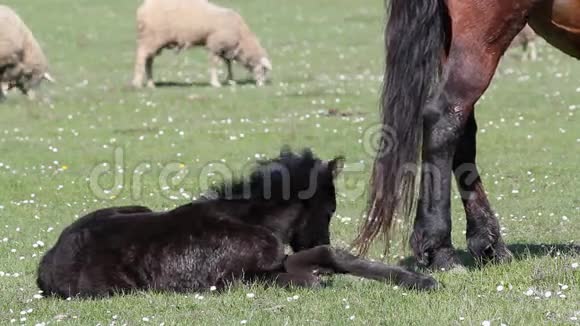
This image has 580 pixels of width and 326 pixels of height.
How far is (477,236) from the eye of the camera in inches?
318

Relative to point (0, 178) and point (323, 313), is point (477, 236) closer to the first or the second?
point (323, 313)

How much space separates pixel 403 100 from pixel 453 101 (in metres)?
0.37

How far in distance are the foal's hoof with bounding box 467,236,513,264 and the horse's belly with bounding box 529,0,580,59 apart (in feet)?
5.07

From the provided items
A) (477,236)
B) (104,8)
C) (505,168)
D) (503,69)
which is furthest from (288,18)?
(477,236)

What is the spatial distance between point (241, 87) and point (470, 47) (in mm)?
18086

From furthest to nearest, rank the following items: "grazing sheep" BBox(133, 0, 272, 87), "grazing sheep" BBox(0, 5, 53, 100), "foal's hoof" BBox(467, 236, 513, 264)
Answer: "grazing sheep" BBox(133, 0, 272, 87), "grazing sheep" BBox(0, 5, 53, 100), "foal's hoof" BBox(467, 236, 513, 264)

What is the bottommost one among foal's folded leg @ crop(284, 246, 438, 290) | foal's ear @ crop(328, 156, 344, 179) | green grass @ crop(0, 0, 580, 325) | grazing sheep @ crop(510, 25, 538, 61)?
green grass @ crop(0, 0, 580, 325)

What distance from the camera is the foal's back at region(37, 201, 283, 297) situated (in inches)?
275

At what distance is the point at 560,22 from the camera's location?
300 inches

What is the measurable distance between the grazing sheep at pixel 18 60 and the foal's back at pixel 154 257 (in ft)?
55.1

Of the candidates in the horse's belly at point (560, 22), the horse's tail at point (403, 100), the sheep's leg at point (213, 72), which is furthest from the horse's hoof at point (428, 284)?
the sheep's leg at point (213, 72)

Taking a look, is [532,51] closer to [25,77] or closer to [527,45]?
[527,45]

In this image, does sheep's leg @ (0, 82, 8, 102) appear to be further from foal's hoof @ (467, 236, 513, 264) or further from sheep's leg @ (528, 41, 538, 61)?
foal's hoof @ (467, 236, 513, 264)

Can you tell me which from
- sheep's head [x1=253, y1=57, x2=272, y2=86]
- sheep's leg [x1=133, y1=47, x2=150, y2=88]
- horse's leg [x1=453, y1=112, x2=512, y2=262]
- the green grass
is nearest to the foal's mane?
the green grass
